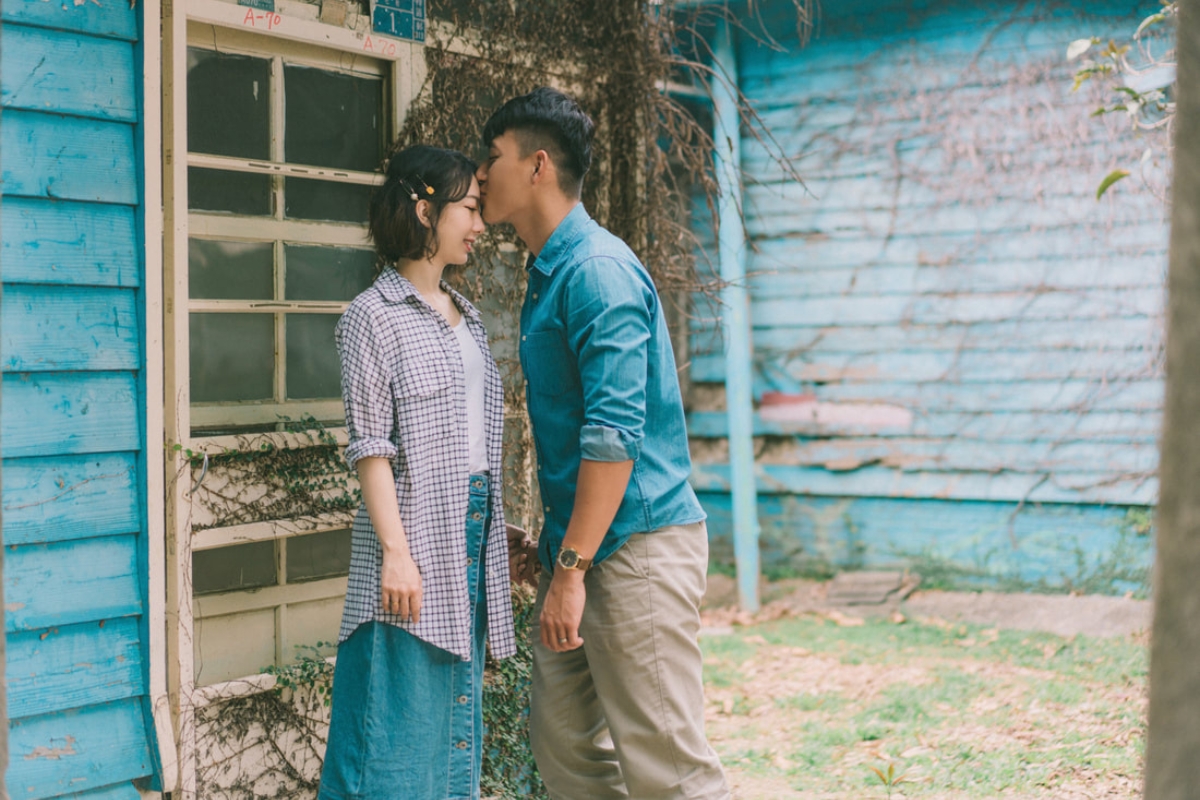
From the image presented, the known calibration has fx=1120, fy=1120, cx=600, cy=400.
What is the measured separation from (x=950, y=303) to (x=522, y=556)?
16.3 feet

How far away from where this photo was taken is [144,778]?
10.6 ft

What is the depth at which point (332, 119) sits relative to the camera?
3.81 metres

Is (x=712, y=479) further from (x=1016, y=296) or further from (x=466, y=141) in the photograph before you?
(x=466, y=141)

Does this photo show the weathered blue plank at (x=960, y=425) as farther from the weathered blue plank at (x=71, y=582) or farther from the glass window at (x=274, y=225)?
the weathered blue plank at (x=71, y=582)

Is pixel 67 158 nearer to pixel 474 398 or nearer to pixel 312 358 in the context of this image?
pixel 312 358

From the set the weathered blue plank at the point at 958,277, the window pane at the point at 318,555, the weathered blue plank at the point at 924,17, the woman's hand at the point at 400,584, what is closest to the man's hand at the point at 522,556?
the woman's hand at the point at 400,584

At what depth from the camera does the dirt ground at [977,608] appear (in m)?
6.48

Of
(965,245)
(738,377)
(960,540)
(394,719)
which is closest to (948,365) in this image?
(965,245)

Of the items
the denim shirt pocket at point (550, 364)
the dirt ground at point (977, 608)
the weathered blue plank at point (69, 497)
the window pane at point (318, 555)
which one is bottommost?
the dirt ground at point (977, 608)

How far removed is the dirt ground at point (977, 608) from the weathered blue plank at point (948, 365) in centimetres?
138

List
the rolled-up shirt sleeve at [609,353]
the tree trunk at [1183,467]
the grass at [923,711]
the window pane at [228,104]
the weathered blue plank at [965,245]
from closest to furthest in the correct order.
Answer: the tree trunk at [1183,467] < the rolled-up shirt sleeve at [609,353] < the window pane at [228,104] < the grass at [923,711] < the weathered blue plank at [965,245]

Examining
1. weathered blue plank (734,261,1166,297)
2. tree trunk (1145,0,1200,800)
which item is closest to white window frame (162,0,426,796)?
tree trunk (1145,0,1200,800)

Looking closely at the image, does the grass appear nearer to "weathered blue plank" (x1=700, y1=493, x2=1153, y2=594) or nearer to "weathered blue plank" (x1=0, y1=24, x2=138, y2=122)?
"weathered blue plank" (x1=700, y1=493, x2=1153, y2=594)

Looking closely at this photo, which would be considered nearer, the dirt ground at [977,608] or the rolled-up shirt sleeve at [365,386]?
the rolled-up shirt sleeve at [365,386]
